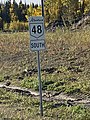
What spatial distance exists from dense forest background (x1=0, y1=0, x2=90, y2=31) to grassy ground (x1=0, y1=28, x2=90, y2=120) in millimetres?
10675

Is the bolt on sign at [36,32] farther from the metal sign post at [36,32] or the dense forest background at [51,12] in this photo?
the dense forest background at [51,12]

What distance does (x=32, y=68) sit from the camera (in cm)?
1714

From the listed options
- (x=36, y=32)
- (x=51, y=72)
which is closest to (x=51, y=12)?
(x=51, y=72)

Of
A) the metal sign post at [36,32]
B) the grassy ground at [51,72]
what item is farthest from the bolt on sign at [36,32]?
the grassy ground at [51,72]

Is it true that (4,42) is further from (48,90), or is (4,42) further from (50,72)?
(48,90)

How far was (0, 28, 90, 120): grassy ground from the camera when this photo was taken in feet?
32.7

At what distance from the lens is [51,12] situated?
65125 mm

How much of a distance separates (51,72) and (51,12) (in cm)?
4966

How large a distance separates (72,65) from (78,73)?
1.29 meters

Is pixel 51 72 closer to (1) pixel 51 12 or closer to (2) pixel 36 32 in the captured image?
(2) pixel 36 32

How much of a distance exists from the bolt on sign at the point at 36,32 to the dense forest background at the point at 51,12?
2232cm

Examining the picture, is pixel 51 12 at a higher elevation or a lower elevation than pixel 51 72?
lower

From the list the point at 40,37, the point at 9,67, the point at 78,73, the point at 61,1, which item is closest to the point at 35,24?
the point at 40,37

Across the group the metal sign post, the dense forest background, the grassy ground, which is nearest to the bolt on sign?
the metal sign post
